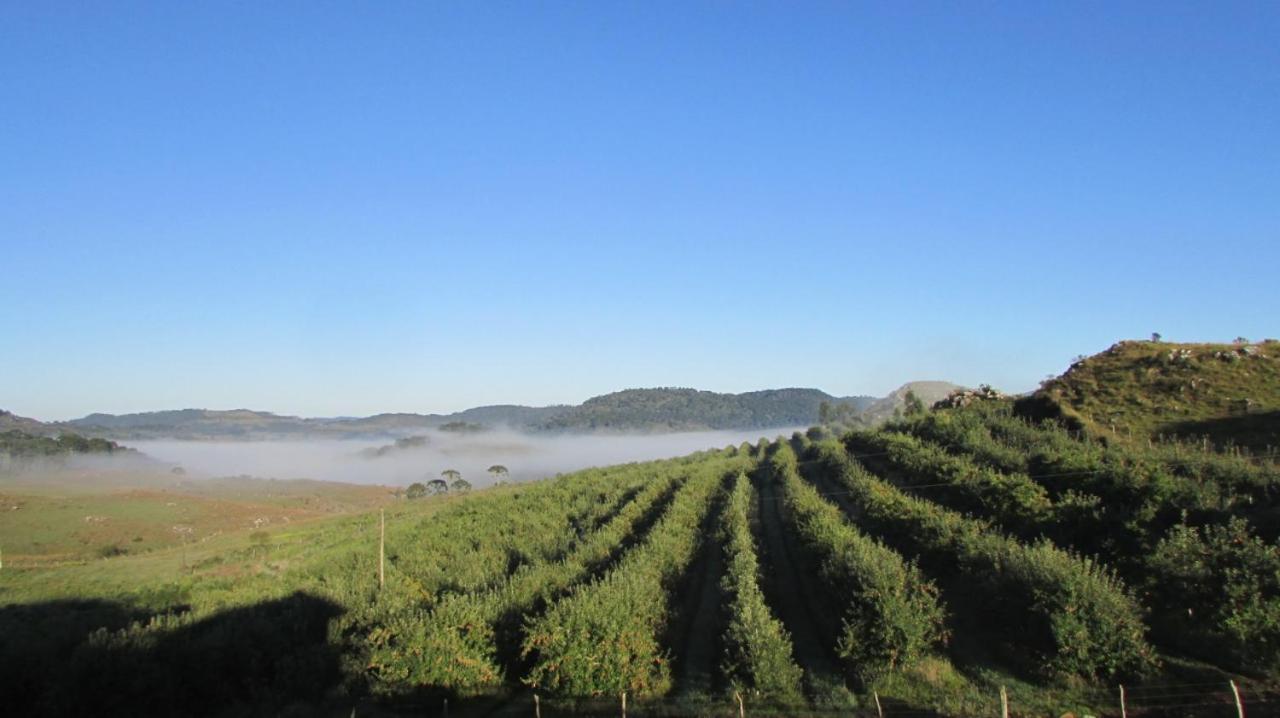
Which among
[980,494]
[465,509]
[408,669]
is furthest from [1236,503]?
[465,509]

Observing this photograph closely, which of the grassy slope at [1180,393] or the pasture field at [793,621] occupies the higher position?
the grassy slope at [1180,393]

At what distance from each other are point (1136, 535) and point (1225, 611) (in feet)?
22.7

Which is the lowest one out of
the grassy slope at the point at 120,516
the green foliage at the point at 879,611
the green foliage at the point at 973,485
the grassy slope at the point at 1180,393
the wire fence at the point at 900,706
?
the grassy slope at the point at 120,516

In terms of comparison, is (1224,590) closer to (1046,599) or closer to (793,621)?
(1046,599)

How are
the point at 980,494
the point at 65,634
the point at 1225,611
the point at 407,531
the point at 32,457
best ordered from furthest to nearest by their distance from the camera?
the point at 32,457
the point at 407,531
the point at 980,494
the point at 65,634
the point at 1225,611

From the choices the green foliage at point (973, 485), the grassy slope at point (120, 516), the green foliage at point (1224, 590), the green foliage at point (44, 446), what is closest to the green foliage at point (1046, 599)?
the green foliage at point (1224, 590)

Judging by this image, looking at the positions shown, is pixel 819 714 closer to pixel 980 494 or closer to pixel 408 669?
pixel 408 669

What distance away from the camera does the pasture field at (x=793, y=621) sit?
65.0 ft

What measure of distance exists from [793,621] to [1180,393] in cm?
4252

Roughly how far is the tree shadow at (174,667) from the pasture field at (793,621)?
75 mm

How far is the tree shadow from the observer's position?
21000 mm

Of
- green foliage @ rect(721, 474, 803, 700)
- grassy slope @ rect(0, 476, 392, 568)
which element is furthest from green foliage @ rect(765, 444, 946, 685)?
grassy slope @ rect(0, 476, 392, 568)

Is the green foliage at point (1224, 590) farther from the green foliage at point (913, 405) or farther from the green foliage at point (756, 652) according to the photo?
the green foliage at point (913, 405)

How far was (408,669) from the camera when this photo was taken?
21.1m
